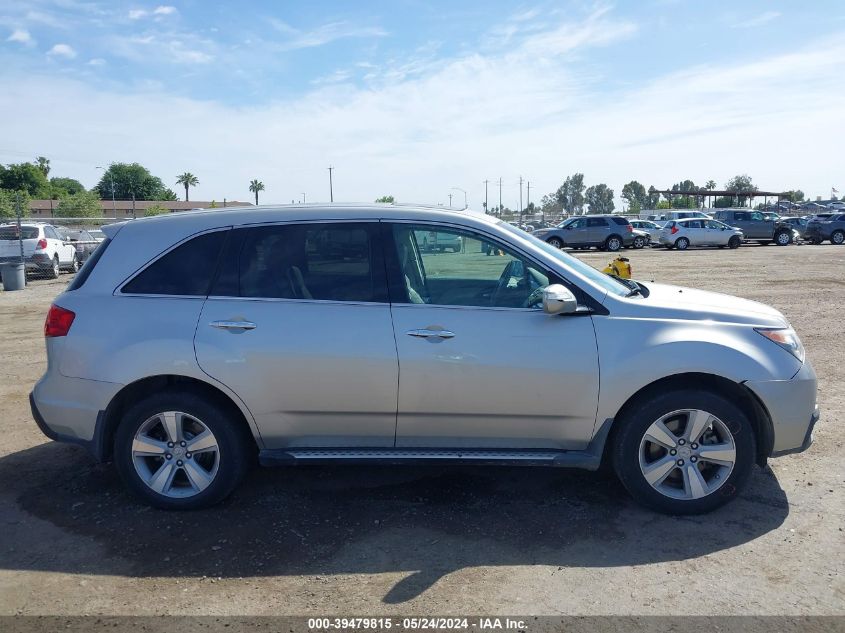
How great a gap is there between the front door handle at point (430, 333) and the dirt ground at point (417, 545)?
111 centimetres

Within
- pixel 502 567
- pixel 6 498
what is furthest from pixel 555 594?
pixel 6 498

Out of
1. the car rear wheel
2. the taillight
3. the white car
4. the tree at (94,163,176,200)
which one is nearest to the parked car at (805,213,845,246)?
the white car

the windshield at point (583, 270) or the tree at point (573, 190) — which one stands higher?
the tree at point (573, 190)

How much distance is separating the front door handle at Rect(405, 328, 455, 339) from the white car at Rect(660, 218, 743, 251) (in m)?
31.6

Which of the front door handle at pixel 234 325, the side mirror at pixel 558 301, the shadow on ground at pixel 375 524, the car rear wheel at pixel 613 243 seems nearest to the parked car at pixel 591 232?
the car rear wheel at pixel 613 243

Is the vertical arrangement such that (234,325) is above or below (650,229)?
below

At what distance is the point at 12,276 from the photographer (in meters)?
16.6

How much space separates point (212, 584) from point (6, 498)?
195 cm

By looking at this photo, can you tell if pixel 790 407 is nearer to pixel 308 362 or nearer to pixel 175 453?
pixel 308 362

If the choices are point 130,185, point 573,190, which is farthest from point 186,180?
point 573,190

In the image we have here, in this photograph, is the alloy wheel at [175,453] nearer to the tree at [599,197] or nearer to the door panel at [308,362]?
the door panel at [308,362]

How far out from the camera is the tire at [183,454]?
4031 mm

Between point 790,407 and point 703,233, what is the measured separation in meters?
31.3

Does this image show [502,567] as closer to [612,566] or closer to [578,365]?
[612,566]
